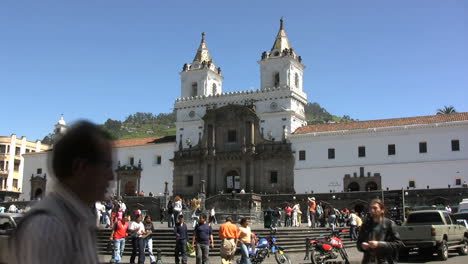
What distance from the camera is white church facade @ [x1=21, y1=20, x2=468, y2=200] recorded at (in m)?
45.1

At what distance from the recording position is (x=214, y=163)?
53.1 metres

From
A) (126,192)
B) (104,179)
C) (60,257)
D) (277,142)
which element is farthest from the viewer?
(126,192)

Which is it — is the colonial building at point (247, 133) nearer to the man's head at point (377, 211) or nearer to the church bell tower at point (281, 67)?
the church bell tower at point (281, 67)

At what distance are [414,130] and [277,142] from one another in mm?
12591

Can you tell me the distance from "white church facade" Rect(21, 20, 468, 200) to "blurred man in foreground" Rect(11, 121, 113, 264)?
4537cm

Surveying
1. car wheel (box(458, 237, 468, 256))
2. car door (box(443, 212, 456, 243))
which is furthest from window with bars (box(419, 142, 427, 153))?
car door (box(443, 212, 456, 243))

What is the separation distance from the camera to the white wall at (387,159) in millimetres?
44406

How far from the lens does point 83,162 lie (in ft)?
7.36

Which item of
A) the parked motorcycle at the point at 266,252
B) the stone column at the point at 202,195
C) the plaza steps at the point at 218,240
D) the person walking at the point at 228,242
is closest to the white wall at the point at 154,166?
the stone column at the point at 202,195

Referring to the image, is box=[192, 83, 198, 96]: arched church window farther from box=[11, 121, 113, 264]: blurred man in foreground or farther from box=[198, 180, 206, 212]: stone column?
box=[11, 121, 113, 264]: blurred man in foreground

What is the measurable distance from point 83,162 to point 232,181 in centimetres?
5080

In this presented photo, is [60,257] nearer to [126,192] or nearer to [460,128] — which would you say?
[460,128]

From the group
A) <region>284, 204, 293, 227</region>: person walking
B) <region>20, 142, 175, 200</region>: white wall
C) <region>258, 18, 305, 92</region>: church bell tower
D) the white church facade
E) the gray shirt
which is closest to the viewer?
the gray shirt

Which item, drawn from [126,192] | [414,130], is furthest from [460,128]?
[126,192]
